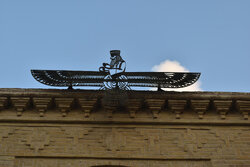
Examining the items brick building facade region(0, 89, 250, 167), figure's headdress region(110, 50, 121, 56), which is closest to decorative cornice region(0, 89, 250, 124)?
brick building facade region(0, 89, 250, 167)

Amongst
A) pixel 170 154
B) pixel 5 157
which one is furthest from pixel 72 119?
pixel 170 154

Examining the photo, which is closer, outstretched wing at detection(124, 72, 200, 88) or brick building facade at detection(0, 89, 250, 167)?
brick building facade at detection(0, 89, 250, 167)

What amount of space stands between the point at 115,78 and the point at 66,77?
1.27m

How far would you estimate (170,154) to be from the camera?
974 centimetres

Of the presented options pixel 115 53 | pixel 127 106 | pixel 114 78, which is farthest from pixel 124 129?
pixel 115 53

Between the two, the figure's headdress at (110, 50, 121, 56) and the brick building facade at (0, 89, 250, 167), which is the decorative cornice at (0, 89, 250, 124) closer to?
the brick building facade at (0, 89, 250, 167)

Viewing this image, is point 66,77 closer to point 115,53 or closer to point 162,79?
point 115,53

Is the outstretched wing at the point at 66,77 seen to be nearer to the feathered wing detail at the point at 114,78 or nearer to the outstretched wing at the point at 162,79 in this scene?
the feathered wing detail at the point at 114,78

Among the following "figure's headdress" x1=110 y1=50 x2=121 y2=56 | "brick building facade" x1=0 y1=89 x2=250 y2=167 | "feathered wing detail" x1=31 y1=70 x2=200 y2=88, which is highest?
"figure's headdress" x1=110 y1=50 x2=121 y2=56

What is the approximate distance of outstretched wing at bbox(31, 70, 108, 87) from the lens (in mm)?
10508

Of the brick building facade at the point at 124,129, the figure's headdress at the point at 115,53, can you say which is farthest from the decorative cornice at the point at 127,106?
the figure's headdress at the point at 115,53

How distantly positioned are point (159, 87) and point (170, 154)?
6.01ft

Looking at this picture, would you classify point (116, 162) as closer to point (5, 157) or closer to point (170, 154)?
point (170, 154)

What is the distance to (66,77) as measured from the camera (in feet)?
34.8
